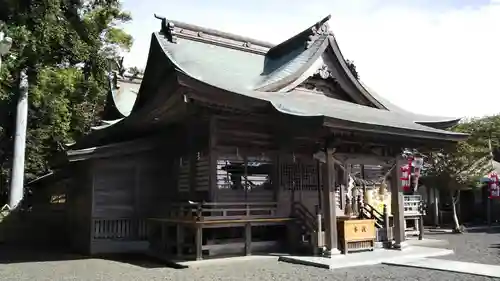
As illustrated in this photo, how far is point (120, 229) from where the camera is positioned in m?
14.3

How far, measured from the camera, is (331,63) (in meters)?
14.3

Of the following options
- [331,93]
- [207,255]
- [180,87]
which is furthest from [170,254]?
[331,93]

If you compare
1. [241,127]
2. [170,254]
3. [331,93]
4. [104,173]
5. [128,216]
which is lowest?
[170,254]

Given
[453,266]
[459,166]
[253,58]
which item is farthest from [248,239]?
[459,166]

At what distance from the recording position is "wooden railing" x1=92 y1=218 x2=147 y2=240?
45.5ft

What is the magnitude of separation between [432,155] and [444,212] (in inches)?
262

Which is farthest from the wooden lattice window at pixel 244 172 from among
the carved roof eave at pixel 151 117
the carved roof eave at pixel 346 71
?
the carved roof eave at pixel 346 71

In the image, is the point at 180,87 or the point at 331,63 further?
the point at 331,63

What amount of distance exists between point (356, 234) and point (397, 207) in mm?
1613

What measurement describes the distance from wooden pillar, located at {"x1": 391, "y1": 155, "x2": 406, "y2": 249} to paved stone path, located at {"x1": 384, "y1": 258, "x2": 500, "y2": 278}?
4.77 feet

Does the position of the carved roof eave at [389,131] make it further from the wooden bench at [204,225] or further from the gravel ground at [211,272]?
the wooden bench at [204,225]

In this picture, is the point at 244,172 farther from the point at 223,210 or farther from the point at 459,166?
the point at 459,166

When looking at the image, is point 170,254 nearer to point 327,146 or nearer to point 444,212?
point 327,146

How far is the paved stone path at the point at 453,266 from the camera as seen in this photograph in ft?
30.3
